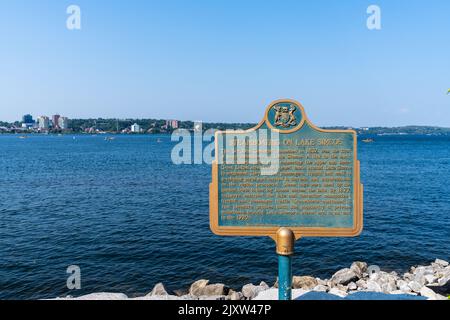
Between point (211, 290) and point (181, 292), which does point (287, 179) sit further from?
point (181, 292)

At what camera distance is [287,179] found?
8898 millimetres

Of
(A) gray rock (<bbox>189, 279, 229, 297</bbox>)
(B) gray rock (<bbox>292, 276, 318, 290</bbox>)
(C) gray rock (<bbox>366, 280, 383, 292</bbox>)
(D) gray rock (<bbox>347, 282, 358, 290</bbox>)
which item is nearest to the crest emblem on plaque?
(A) gray rock (<bbox>189, 279, 229, 297</bbox>)

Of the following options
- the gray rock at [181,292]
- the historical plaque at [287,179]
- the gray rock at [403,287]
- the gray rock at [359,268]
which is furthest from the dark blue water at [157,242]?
the historical plaque at [287,179]

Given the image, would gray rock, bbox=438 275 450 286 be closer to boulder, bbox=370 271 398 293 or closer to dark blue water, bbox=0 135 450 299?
boulder, bbox=370 271 398 293

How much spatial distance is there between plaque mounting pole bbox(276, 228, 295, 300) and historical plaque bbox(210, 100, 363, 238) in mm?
239

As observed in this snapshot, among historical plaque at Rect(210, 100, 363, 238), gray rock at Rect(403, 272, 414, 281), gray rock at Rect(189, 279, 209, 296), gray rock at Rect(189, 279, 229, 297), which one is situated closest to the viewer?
historical plaque at Rect(210, 100, 363, 238)

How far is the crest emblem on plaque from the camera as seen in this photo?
349 inches

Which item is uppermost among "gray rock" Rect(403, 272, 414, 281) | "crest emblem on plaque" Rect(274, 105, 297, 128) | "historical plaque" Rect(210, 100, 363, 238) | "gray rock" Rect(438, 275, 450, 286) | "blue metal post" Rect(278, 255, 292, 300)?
"crest emblem on plaque" Rect(274, 105, 297, 128)

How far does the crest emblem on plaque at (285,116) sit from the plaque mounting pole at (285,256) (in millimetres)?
2715

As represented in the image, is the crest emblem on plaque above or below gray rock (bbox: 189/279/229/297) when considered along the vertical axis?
above

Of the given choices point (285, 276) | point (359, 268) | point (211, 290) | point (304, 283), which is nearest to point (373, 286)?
point (304, 283)

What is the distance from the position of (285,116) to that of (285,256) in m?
3.59
